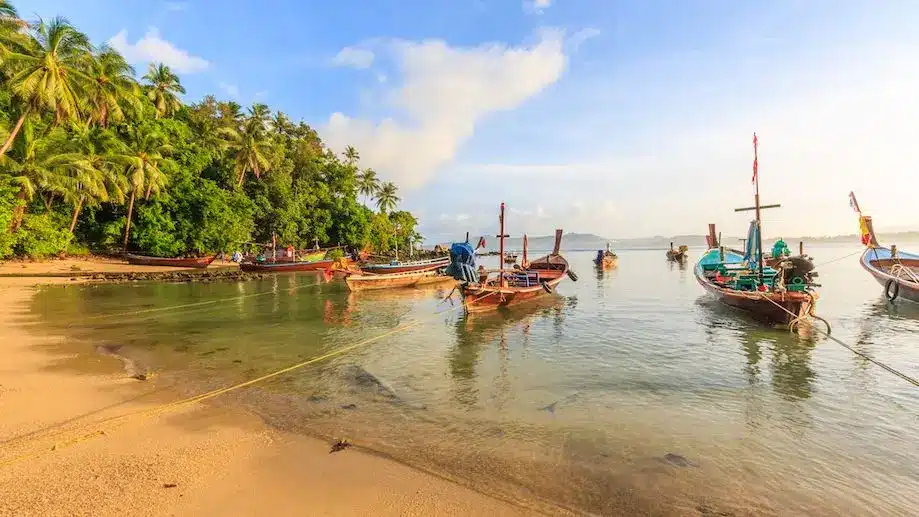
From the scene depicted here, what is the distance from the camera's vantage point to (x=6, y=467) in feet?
16.4

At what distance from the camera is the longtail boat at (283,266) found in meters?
38.5

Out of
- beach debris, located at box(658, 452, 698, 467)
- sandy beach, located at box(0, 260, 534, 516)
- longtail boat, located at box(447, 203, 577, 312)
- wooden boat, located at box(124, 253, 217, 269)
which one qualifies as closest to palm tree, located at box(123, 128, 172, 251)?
wooden boat, located at box(124, 253, 217, 269)

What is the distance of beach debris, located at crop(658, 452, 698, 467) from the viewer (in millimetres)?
5801

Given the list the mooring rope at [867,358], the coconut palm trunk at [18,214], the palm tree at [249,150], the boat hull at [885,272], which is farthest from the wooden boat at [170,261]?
the boat hull at [885,272]

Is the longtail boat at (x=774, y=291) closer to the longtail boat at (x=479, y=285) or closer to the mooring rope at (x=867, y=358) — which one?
the mooring rope at (x=867, y=358)

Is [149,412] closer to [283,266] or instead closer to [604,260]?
[283,266]

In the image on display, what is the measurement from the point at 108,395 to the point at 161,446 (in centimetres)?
308

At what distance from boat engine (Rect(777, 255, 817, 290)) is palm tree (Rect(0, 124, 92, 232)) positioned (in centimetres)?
4084

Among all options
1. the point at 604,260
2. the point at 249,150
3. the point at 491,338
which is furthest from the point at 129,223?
the point at 604,260

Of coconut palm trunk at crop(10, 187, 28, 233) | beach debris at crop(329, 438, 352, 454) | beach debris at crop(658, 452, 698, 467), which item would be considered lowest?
beach debris at crop(658, 452, 698, 467)

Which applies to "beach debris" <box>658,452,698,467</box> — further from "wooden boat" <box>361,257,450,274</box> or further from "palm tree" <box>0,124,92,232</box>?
"palm tree" <box>0,124,92,232</box>

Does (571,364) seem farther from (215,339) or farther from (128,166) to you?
(128,166)

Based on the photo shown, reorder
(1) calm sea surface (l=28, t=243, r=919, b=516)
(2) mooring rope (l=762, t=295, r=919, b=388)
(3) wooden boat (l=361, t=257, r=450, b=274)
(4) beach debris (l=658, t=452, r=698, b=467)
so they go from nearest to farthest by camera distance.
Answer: (1) calm sea surface (l=28, t=243, r=919, b=516), (4) beach debris (l=658, t=452, r=698, b=467), (2) mooring rope (l=762, t=295, r=919, b=388), (3) wooden boat (l=361, t=257, r=450, b=274)

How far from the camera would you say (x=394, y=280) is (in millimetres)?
30109
